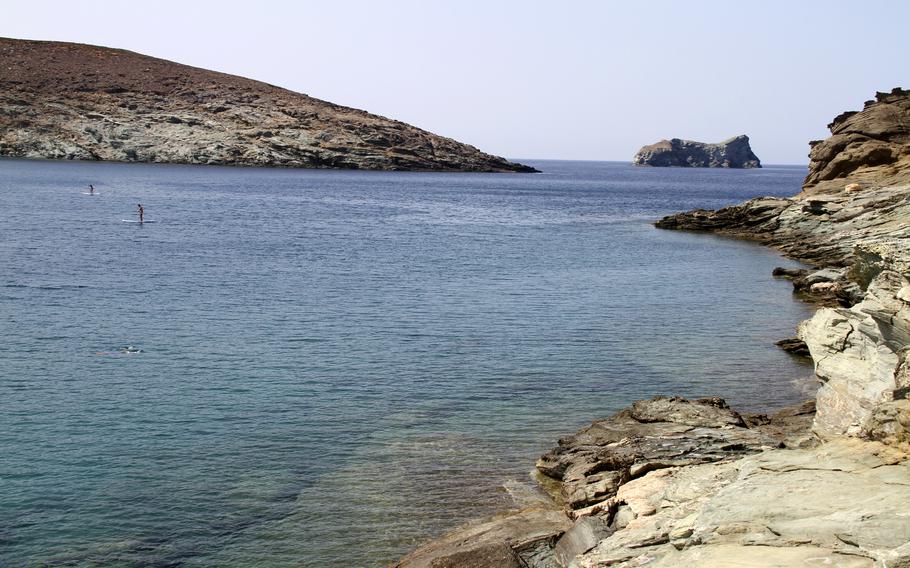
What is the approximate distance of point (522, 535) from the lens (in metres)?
13.4

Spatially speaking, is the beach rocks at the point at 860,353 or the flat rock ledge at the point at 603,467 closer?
the flat rock ledge at the point at 603,467

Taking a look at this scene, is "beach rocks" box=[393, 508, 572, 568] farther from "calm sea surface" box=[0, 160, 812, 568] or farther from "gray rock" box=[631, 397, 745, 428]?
"gray rock" box=[631, 397, 745, 428]

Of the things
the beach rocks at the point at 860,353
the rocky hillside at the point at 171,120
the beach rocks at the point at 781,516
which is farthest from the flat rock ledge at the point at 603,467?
the rocky hillside at the point at 171,120

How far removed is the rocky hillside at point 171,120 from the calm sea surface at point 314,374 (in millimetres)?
88162

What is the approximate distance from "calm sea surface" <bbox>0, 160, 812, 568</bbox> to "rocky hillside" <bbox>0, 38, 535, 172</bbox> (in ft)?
289

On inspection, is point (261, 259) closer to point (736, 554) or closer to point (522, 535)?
point (522, 535)

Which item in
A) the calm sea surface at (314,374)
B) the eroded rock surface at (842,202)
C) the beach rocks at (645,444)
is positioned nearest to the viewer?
the calm sea surface at (314,374)

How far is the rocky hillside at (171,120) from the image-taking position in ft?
452

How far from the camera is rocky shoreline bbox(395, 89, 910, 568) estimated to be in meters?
9.62

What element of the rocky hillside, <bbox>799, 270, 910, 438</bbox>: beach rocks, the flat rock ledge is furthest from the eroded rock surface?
the rocky hillside

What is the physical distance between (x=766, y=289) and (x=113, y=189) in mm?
70727

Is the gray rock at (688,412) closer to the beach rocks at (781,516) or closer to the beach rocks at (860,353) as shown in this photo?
the beach rocks at (860,353)

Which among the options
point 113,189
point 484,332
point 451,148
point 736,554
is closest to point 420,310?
point 484,332

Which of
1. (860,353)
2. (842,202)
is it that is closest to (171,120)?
(842,202)
